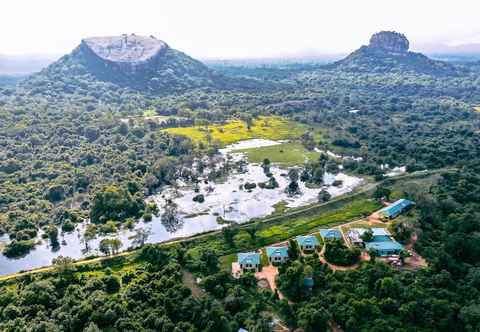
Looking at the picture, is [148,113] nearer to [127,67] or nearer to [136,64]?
[136,64]

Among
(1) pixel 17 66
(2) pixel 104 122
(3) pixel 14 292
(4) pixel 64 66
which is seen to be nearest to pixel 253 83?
(4) pixel 64 66

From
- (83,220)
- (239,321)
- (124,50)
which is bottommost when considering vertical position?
(83,220)

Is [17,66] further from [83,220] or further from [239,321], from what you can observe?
[239,321]

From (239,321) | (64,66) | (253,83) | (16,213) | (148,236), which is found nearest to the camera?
(239,321)

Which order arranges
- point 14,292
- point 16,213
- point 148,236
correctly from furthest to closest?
point 16,213
point 148,236
point 14,292

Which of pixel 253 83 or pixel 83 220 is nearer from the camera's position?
pixel 83 220

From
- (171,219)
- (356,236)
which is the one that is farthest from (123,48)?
(356,236)
